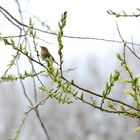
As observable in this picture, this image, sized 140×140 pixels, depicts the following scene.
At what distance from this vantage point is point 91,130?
20.1m

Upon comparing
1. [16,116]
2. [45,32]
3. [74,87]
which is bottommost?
[74,87]

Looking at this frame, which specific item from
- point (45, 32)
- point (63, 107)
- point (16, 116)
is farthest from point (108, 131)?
point (45, 32)

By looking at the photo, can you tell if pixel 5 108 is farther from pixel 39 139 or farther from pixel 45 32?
pixel 45 32

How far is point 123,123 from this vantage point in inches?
778

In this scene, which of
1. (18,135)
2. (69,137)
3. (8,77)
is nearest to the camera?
(8,77)

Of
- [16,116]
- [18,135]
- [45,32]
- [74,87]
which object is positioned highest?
[16,116]

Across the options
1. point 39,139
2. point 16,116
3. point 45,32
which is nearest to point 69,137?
point 39,139

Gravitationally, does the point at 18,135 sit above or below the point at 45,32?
below

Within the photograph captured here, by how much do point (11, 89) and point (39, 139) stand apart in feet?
8.63

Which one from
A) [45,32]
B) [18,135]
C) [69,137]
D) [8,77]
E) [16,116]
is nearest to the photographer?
[8,77]

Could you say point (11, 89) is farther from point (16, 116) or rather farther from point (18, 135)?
point (18, 135)

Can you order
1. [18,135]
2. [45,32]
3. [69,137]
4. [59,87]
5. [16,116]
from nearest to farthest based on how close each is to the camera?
[59,87]
[18,135]
[45,32]
[69,137]
[16,116]

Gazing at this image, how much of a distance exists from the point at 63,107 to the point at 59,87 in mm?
18815

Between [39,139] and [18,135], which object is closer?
[18,135]
